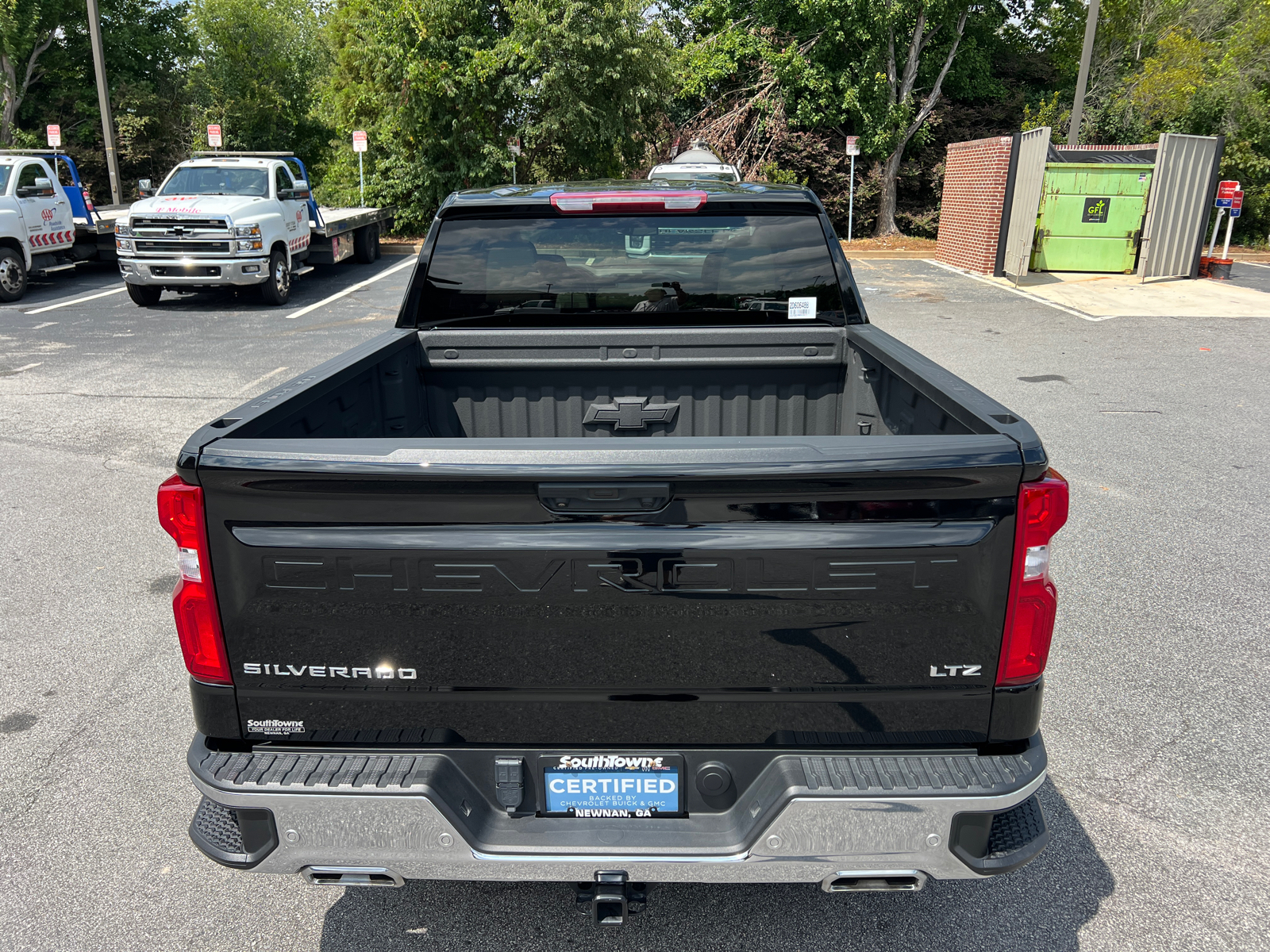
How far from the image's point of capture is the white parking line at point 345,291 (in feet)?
48.5

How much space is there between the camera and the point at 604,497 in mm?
2070

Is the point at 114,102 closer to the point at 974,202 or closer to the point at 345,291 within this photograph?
the point at 345,291

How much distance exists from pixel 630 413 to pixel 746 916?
1876 millimetres

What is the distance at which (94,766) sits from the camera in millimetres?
3590

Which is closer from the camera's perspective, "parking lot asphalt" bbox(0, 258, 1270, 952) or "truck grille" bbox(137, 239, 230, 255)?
"parking lot asphalt" bbox(0, 258, 1270, 952)

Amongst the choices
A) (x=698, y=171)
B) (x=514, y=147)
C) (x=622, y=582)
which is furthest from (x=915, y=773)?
(x=514, y=147)

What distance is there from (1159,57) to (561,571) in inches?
1261

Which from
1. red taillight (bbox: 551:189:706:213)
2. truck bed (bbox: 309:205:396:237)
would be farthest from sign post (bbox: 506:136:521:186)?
red taillight (bbox: 551:189:706:213)

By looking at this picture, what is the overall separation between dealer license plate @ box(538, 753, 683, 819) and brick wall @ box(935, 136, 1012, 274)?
1937cm

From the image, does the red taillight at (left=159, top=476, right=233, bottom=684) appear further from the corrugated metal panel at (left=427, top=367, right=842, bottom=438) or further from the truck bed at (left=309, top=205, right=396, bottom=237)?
the truck bed at (left=309, top=205, right=396, bottom=237)

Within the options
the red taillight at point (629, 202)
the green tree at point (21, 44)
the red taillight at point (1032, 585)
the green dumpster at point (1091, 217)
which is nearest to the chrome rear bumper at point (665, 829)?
the red taillight at point (1032, 585)

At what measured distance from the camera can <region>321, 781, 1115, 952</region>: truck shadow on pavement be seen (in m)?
2.73

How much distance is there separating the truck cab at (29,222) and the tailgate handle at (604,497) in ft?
53.0

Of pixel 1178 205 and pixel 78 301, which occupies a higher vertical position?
pixel 1178 205
